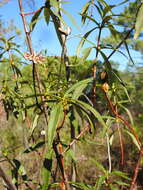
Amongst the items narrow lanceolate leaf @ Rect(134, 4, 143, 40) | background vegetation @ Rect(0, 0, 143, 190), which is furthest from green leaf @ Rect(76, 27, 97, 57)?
narrow lanceolate leaf @ Rect(134, 4, 143, 40)

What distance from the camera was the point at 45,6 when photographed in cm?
53

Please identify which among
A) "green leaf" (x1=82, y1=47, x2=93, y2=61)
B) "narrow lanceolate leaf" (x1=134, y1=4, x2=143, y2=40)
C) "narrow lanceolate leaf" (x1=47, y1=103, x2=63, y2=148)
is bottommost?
"narrow lanceolate leaf" (x1=47, y1=103, x2=63, y2=148)

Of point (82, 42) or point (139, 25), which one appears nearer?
point (139, 25)

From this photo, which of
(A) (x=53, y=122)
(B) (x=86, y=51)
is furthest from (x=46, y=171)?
(B) (x=86, y=51)

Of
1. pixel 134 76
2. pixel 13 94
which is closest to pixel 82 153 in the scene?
pixel 13 94

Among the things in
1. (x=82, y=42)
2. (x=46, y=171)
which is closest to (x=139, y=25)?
(x=82, y=42)

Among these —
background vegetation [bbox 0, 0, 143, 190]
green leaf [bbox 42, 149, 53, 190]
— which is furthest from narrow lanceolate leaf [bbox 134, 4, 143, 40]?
green leaf [bbox 42, 149, 53, 190]

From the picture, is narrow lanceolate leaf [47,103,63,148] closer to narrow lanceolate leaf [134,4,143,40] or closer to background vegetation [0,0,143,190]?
background vegetation [0,0,143,190]

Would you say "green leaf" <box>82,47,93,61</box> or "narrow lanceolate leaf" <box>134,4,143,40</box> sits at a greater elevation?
"narrow lanceolate leaf" <box>134,4,143,40</box>

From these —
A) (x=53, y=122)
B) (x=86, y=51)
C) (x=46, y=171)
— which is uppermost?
(x=86, y=51)

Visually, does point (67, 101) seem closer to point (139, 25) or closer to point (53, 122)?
point (53, 122)

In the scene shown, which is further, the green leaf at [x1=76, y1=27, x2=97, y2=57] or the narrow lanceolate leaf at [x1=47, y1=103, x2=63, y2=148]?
the green leaf at [x1=76, y1=27, x2=97, y2=57]

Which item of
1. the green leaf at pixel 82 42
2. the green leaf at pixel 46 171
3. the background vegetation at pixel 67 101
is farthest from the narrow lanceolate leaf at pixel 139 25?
the green leaf at pixel 46 171

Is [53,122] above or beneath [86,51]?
beneath
